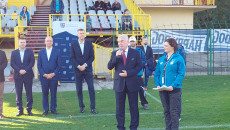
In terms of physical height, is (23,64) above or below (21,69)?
above

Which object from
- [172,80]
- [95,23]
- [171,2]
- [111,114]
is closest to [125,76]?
[172,80]

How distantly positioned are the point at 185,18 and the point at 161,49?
961 centimetres

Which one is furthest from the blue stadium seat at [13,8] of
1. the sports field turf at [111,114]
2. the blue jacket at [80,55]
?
the blue jacket at [80,55]

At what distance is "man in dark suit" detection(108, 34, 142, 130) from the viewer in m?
7.80

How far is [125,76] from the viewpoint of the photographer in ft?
25.5

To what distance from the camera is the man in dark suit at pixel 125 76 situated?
7.80m

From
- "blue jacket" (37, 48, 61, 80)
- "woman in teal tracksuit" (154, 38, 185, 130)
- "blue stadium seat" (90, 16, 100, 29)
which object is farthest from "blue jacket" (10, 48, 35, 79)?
"blue stadium seat" (90, 16, 100, 29)

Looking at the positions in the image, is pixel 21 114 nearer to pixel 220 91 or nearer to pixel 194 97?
pixel 194 97

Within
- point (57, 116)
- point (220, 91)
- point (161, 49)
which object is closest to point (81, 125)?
point (57, 116)

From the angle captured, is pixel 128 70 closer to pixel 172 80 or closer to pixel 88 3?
pixel 172 80

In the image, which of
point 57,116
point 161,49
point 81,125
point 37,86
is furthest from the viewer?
point 161,49

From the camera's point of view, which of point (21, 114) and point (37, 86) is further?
point (37, 86)

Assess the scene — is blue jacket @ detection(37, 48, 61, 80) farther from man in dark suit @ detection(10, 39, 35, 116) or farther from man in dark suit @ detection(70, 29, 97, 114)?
man in dark suit @ detection(70, 29, 97, 114)

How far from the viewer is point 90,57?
33.1 ft
